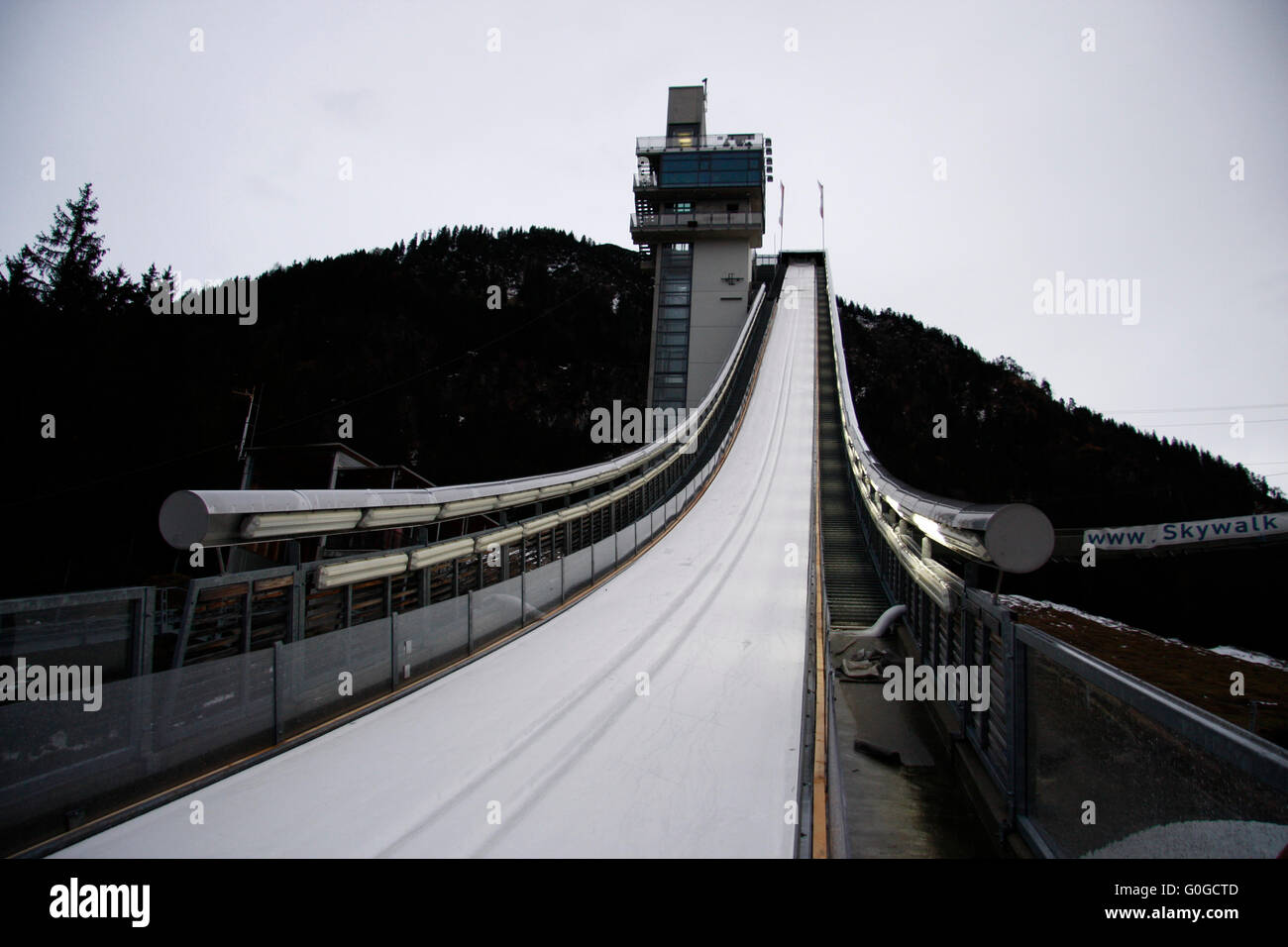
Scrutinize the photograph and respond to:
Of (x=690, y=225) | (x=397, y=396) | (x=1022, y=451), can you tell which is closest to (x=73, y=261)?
(x=397, y=396)

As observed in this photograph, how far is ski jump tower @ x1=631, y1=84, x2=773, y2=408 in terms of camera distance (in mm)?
34219

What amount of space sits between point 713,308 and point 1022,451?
16.5 m

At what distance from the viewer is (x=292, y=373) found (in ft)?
98.2

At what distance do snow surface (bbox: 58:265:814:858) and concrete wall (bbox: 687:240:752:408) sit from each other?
Answer: 1028 inches

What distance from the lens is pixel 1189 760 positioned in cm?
180

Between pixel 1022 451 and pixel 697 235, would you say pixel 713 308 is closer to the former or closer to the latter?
pixel 697 235

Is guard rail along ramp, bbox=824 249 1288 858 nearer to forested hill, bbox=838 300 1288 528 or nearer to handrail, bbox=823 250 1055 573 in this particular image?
handrail, bbox=823 250 1055 573

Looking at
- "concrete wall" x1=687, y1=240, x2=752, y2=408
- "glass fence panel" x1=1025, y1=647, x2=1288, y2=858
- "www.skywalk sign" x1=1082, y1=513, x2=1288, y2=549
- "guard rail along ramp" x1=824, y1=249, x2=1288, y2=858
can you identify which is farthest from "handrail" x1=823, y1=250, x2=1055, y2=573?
"concrete wall" x1=687, y1=240, x2=752, y2=408

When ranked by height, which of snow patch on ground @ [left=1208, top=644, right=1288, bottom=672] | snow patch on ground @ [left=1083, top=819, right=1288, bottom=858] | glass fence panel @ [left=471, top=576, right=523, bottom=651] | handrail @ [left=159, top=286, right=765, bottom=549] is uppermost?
handrail @ [left=159, top=286, right=765, bottom=549]

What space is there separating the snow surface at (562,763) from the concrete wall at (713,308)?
85.7 feet

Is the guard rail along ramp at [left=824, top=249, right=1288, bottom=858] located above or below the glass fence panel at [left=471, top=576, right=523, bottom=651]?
above

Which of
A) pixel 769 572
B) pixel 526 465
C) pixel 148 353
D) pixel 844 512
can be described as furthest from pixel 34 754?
pixel 148 353
